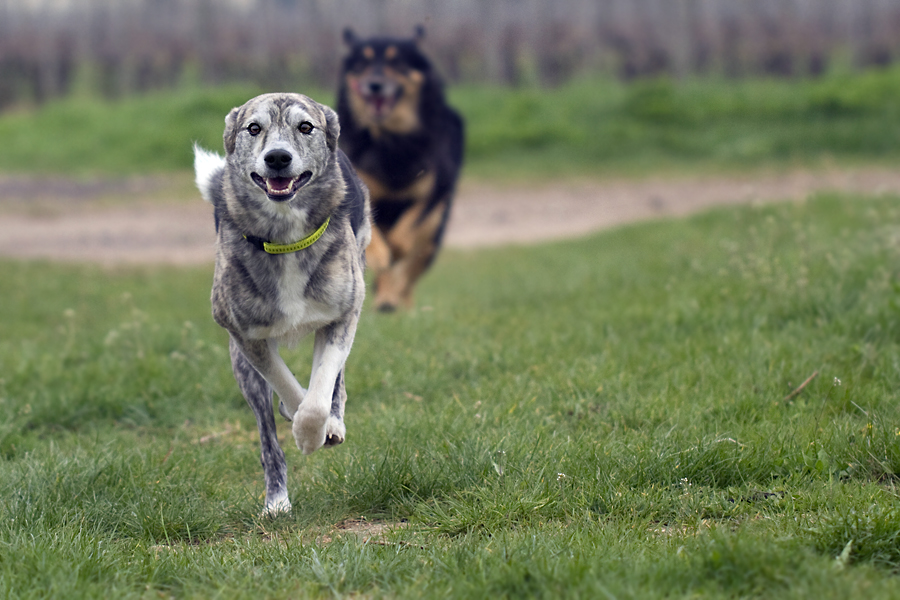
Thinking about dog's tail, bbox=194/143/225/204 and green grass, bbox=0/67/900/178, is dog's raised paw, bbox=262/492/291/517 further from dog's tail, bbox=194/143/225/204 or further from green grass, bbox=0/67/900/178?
green grass, bbox=0/67/900/178

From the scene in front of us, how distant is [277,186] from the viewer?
2727mm

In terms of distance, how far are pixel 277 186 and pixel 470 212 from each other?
33.4ft

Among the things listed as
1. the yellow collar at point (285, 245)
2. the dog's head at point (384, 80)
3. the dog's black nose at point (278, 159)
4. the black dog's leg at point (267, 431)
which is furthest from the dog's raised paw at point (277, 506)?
the dog's head at point (384, 80)

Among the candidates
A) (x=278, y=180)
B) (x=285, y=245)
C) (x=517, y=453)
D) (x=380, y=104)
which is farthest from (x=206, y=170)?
(x=380, y=104)

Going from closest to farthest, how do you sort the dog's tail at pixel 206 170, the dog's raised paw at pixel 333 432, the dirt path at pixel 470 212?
the dog's raised paw at pixel 333 432, the dog's tail at pixel 206 170, the dirt path at pixel 470 212

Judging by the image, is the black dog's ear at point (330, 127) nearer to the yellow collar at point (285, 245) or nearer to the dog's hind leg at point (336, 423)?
the yellow collar at point (285, 245)

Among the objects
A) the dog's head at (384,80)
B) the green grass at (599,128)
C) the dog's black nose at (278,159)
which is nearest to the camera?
the dog's black nose at (278,159)

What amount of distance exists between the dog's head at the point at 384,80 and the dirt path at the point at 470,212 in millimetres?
4373

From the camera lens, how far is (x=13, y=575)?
254 centimetres

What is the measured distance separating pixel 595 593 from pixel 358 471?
4.26 feet

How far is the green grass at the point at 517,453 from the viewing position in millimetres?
2484

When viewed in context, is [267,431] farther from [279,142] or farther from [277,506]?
[279,142]

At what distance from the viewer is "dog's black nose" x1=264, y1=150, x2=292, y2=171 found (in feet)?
8.77

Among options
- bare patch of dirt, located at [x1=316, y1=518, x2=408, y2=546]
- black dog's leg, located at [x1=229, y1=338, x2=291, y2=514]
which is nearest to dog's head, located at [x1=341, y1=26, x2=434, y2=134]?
black dog's leg, located at [x1=229, y1=338, x2=291, y2=514]
